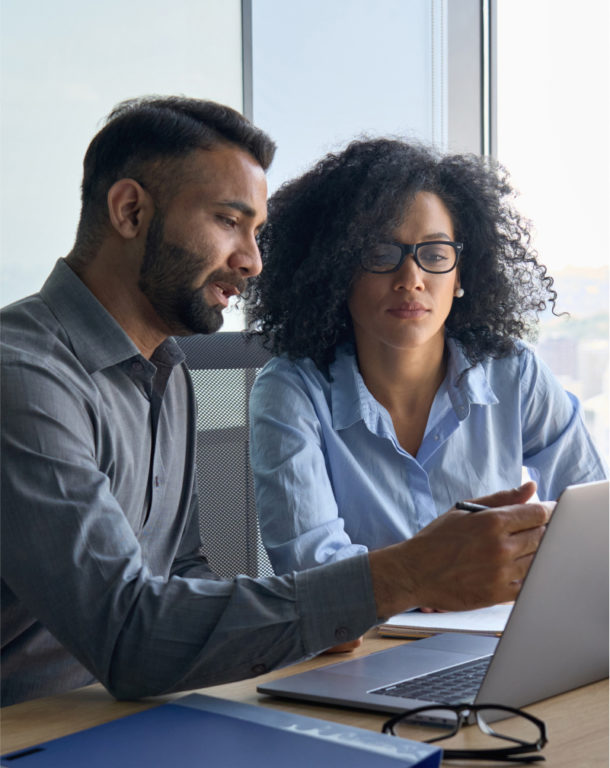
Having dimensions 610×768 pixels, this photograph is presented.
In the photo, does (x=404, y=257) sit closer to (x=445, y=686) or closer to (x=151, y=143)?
(x=151, y=143)

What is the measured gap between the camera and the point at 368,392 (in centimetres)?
162

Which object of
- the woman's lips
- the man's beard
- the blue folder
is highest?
the man's beard

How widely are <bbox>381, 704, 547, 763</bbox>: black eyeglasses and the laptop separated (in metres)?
0.01

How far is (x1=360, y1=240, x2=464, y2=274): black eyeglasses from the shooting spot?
1642 millimetres

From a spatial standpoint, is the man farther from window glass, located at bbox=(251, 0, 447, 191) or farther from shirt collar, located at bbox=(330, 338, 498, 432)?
window glass, located at bbox=(251, 0, 447, 191)

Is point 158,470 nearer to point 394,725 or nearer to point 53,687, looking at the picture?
point 53,687

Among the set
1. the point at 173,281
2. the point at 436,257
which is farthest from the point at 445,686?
the point at 436,257

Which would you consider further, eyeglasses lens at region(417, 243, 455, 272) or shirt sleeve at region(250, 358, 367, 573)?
eyeglasses lens at region(417, 243, 455, 272)

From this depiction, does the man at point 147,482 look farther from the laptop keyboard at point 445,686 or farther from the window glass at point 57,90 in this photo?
the window glass at point 57,90

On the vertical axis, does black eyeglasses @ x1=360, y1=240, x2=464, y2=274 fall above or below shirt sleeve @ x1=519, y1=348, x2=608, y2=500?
above

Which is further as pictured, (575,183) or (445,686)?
(575,183)

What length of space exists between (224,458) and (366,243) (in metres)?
0.47

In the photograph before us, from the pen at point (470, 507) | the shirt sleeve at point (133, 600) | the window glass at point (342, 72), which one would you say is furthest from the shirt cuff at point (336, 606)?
the window glass at point (342, 72)

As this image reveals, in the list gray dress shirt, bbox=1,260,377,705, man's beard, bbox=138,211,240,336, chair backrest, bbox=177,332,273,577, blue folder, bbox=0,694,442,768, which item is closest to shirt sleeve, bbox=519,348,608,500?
chair backrest, bbox=177,332,273,577
